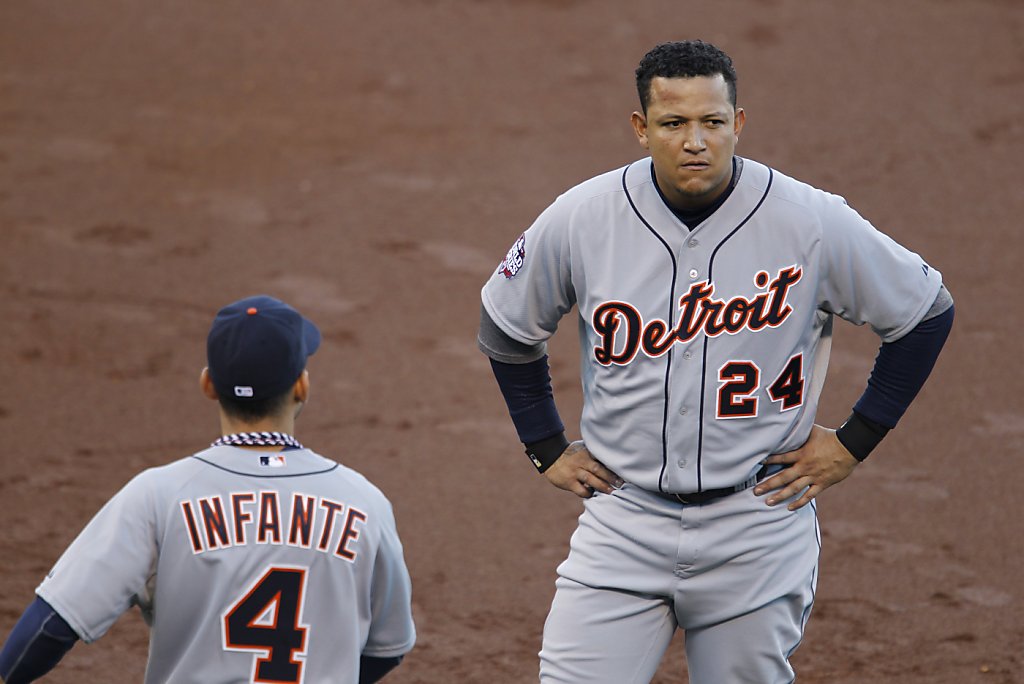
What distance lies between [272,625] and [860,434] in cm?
132

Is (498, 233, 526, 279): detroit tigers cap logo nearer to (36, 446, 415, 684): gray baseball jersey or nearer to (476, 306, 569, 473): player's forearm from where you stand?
(476, 306, 569, 473): player's forearm

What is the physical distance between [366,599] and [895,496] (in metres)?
3.35

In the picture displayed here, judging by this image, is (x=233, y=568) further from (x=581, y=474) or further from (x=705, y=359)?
(x=705, y=359)

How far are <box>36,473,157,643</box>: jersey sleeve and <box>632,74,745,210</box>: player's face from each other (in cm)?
116

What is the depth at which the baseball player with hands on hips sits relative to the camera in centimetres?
266

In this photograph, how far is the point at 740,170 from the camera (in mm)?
2738

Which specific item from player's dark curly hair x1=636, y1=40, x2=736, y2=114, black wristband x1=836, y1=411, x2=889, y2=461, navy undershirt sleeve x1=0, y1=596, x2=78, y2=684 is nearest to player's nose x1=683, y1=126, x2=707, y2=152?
player's dark curly hair x1=636, y1=40, x2=736, y2=114

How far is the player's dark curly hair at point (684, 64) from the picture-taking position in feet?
8.69

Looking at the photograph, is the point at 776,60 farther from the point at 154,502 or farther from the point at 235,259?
the point at 154,502

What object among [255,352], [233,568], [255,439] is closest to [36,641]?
[233,568]

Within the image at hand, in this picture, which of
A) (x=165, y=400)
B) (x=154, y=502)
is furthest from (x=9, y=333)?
(x=154, y=502)

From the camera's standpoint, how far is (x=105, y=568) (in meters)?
2.22

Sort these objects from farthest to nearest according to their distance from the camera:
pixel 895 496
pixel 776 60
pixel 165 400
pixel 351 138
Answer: pixel 776 60 < pixel 351 138 < pixel 165 400 < pixel 895 496

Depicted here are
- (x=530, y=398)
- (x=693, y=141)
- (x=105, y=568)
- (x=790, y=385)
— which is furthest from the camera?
(x=530, y=398)
